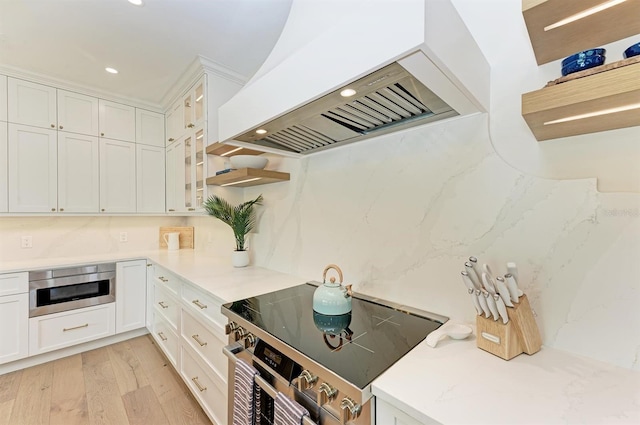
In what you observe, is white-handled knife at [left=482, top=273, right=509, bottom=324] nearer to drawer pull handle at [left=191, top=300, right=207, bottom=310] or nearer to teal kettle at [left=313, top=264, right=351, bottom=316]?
teal kettle at [left=313, top=264, right=351, bottom=316]

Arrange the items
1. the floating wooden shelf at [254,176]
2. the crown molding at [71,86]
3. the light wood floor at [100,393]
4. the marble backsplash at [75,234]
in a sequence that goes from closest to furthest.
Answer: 1. the light wood floor at [100,393]
2. the floating wooden shelf at [254,176]
3. the crown molding at [71,86]
4. the marble backsplash at [75,234]

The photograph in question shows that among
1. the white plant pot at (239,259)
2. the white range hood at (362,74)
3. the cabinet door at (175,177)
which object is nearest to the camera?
the white range hood at (362,74)

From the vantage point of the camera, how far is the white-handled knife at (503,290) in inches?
30.5

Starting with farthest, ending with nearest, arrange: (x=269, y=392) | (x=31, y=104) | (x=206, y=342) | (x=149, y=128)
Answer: (x=149, y=128) < (x=31, y=104) < (x=206, y=342) < (x=269, y=392)

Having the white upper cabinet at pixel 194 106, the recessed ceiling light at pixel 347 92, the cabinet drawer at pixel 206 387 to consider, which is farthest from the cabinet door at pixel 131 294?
the recessed ceiling light at pixel 347 92

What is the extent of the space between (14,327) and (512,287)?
3.37 metres

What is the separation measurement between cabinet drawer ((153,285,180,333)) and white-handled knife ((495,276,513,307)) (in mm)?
2006

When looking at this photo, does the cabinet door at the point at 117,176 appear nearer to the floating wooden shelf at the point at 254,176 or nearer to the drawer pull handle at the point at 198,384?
the floating wooden shelf at the point at 254,176

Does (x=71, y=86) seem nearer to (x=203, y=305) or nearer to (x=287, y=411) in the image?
(x=203, y=305)

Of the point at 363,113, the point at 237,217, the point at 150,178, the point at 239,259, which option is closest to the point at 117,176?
the point at 150,178

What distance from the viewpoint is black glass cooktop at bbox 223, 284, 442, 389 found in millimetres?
809

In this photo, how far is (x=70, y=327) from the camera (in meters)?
2.35

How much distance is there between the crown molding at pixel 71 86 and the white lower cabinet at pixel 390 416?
3454 mm

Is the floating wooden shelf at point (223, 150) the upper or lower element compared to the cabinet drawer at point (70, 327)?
upper
